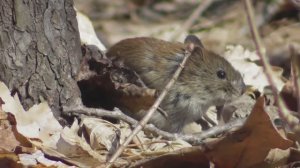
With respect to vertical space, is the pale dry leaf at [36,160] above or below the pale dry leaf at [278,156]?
below

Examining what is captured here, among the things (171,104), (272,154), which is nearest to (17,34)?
(171,104)

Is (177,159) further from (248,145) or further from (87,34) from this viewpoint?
(87,34)

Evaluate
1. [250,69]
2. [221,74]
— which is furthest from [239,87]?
[250,69]

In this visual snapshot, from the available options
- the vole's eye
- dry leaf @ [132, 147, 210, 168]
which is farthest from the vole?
dry leaf @ [132, 147, 210, 168]

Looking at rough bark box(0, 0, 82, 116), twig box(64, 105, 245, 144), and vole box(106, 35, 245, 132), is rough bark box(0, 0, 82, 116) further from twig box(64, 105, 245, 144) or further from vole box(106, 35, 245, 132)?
vole box(106, 35, 245, 132)

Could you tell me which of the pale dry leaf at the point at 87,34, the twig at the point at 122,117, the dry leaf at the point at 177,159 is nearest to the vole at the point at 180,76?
the twig at the point at 122,117

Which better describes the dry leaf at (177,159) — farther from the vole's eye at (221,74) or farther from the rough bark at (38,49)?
the vole's eye at (221,74)

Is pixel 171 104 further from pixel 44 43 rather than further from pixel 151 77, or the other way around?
pixel 44 43
